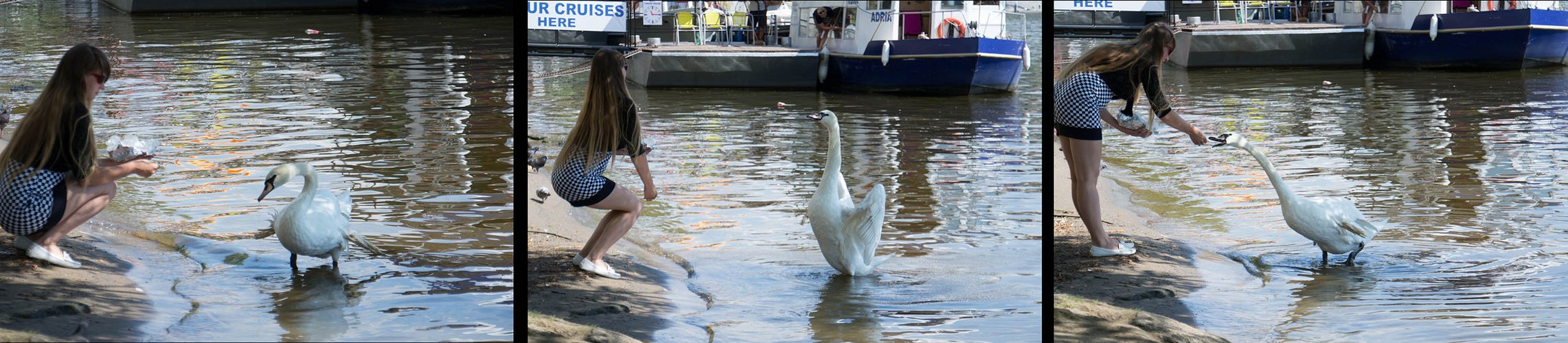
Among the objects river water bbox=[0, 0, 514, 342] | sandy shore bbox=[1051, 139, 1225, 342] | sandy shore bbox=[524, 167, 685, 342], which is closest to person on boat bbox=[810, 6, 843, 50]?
river water bbox=[0, 0, 514, 342]

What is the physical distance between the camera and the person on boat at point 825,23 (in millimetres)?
10859

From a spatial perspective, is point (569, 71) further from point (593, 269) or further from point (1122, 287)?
point (1122, 287)

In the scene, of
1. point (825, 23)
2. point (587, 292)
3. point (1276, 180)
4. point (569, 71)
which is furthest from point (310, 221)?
point (569, 71)

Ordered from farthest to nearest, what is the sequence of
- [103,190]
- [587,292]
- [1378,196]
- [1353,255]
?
[1378,196] → [1353,255] → [103,190] → [587,292]

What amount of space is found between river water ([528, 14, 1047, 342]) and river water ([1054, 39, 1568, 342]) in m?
0.55

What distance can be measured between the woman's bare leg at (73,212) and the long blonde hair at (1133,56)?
2.43 metres

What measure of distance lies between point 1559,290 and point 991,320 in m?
1.66

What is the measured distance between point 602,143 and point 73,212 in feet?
4.58

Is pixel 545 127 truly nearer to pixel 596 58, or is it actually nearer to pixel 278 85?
pixel 278 85

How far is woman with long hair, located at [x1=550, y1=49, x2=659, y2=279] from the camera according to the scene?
2.96 meters

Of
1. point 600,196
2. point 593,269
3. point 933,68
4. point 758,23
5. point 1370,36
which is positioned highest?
point 758,23

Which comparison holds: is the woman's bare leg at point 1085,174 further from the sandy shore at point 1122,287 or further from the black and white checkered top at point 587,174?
the black and white checkered top at point 587,174

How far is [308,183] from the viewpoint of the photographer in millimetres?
3314

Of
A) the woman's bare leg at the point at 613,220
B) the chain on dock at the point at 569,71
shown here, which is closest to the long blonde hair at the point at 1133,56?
the woman's bare leg at the point at 613,220
